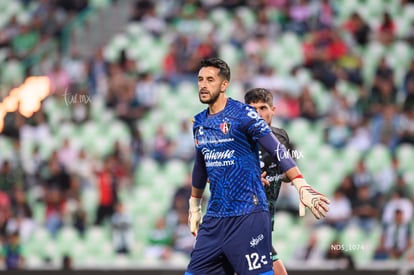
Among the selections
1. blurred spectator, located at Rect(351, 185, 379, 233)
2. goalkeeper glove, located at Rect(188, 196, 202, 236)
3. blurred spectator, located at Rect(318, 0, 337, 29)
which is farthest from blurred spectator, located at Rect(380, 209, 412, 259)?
goalkeeper glove, located at Rect(188, 196, 202, 236)

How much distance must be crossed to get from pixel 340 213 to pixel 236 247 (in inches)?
261

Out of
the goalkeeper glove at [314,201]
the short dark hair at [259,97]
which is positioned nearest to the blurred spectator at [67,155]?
the short dark hair at [259,97]

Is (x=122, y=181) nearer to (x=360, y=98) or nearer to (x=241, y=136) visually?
(x=360, y=98)

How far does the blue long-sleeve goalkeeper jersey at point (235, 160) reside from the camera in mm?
6684

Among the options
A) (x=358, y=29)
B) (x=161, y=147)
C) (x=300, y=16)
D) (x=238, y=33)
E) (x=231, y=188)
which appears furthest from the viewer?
(x=300, y=16)

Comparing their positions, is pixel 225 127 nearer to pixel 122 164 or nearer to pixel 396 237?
pixel 396 237

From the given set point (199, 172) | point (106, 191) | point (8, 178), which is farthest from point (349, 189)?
point (199, 172)

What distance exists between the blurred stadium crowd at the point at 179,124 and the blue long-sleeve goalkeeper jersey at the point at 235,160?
5.89 m

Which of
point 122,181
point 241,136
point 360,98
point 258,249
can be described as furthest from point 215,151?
point 360,98

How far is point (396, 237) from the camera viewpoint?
42.0 ft

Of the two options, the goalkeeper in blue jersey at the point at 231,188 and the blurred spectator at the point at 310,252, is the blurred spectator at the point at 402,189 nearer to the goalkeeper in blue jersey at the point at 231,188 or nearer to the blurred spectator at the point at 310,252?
the blurred spectator at the point at 310,252

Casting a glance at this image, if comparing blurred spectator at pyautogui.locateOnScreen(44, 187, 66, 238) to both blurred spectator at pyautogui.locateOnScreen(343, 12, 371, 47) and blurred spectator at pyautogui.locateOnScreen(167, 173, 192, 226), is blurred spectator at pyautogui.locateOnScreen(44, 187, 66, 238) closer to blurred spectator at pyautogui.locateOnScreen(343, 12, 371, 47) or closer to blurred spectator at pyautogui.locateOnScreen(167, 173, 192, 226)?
blurred spectator at pyautogui.locateOnScreen(167, 173, 192, 226)

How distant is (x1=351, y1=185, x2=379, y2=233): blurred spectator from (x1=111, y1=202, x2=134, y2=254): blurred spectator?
335 cm

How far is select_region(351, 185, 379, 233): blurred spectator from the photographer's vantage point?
42.4ft
